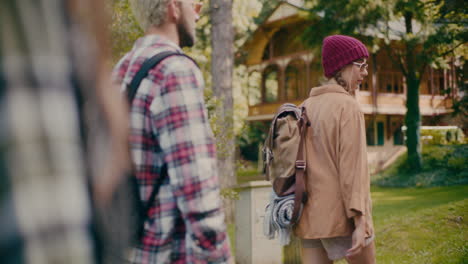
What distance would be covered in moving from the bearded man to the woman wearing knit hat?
6.05ft

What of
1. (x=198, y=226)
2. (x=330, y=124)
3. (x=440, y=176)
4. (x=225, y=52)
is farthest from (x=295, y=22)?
(x=198, y=226)

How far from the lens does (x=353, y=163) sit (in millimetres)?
3436

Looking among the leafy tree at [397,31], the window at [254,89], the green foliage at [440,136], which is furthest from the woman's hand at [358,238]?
the window at [254,89]

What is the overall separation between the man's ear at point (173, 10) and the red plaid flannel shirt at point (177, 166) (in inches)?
10.8

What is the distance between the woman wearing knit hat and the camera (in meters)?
3.41

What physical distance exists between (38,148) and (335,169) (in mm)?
3003

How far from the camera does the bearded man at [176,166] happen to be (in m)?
1.70

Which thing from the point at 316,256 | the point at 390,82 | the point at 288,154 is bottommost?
the point at 316,256

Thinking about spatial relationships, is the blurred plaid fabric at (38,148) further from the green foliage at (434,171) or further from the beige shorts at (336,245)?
the green foliage at (434,171)

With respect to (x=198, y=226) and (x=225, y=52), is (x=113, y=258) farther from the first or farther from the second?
(x=225, y=52)

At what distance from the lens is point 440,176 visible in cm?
1945

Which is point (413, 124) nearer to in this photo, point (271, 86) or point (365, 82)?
point (365, 82)

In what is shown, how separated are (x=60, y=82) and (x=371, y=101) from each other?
2853cm

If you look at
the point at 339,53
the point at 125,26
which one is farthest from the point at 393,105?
the point at 339,53
